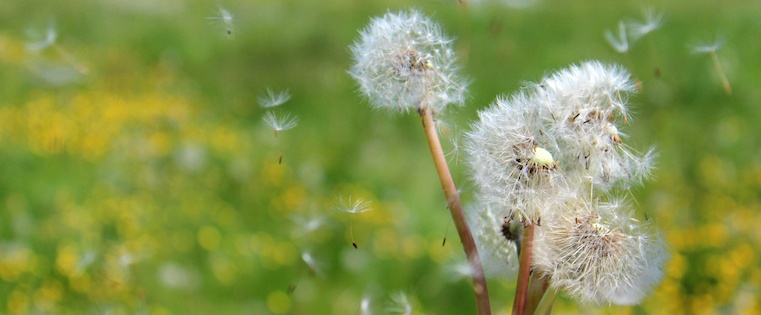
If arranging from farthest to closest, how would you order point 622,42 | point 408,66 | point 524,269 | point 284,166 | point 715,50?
point 284,166 < point 715,50 < point 622,42 < point 408,66 < point 524,269

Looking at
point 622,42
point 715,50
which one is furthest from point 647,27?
point 715,50

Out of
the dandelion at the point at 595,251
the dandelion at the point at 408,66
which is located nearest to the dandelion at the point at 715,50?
the dandelion at the point at 595,251

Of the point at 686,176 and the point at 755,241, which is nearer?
the point at 755,241

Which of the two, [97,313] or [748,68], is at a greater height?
[748,68]

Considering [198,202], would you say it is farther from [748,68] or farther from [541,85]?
[748,68]

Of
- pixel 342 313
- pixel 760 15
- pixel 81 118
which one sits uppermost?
pixel 760 15

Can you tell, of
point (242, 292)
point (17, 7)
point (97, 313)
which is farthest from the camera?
point (17, 7)

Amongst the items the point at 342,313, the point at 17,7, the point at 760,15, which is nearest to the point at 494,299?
the point at 342,313

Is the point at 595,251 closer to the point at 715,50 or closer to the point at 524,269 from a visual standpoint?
the point at 524,269
